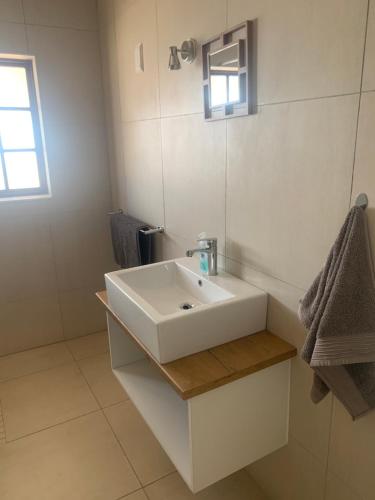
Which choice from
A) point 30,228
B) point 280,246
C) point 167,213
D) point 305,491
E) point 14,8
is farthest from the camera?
point 30,228

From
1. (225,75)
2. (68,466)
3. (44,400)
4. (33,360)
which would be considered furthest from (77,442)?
(225,75)

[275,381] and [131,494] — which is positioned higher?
[275,381]

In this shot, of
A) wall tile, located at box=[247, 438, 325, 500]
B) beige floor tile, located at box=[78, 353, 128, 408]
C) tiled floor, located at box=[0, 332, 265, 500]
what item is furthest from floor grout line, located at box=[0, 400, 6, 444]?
wall tile, located at box=[247, 438, 325, 500]

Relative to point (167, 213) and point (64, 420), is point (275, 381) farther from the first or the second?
point (64, 420)

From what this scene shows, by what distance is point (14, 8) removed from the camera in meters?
2.22

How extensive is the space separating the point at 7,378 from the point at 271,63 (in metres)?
2.44

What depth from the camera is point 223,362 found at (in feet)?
4.24

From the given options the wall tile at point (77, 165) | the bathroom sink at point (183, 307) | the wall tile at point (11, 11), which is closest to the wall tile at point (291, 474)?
the bathroom sink at point (183, 307)

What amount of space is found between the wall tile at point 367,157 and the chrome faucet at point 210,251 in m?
0.67

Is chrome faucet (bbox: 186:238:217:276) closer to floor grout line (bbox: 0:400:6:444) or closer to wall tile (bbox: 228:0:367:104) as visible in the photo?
wall tile (bbox: 228:0:367:104)

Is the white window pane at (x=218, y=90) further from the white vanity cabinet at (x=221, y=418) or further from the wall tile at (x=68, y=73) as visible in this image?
the wall tile at (x=68, y=73)

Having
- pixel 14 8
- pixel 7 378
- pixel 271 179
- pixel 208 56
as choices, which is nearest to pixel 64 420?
pixel 7 378

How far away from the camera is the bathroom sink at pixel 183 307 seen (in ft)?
4.20

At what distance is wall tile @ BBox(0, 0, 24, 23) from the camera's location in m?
2.20
